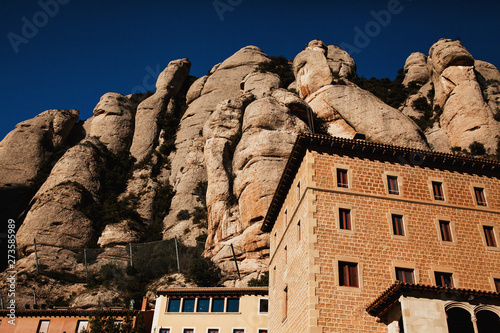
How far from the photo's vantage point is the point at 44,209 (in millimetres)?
53188

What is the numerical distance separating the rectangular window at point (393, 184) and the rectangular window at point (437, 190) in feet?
6.96

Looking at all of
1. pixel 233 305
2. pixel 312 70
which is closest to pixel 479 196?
pixel 233 305

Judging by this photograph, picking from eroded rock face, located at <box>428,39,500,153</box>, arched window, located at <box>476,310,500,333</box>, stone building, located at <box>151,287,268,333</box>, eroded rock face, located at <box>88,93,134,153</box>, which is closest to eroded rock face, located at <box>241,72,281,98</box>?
eroded rock face, located at <box>88,93,134,153</box>

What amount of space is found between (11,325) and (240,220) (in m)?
20.6

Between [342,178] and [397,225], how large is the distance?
138 inches

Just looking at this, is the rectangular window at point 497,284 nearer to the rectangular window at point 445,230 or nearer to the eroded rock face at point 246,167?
the rectangular window at point 445,230

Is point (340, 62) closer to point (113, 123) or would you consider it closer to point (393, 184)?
point (113, 123)

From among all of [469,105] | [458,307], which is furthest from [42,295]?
[469,105]

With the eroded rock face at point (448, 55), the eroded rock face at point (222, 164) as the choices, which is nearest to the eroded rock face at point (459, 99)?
the eroded rock face at point (448, 55)

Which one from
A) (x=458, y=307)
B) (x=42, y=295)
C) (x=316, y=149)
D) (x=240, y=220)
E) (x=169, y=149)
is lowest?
(x=458, y=307)

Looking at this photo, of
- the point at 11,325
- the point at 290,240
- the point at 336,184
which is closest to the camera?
the point at 336,184

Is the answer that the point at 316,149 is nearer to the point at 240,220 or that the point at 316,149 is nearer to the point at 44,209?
the point at 240,220

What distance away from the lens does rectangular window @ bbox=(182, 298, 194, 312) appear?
32.5 m

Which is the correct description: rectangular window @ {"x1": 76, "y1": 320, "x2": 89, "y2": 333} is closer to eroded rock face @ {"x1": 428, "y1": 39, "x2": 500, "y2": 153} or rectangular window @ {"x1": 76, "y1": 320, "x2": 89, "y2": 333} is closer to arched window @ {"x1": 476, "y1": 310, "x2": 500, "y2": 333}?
arched window @ {"x1": 476, "y1": 310, "x2": 500, "y2": 333}
